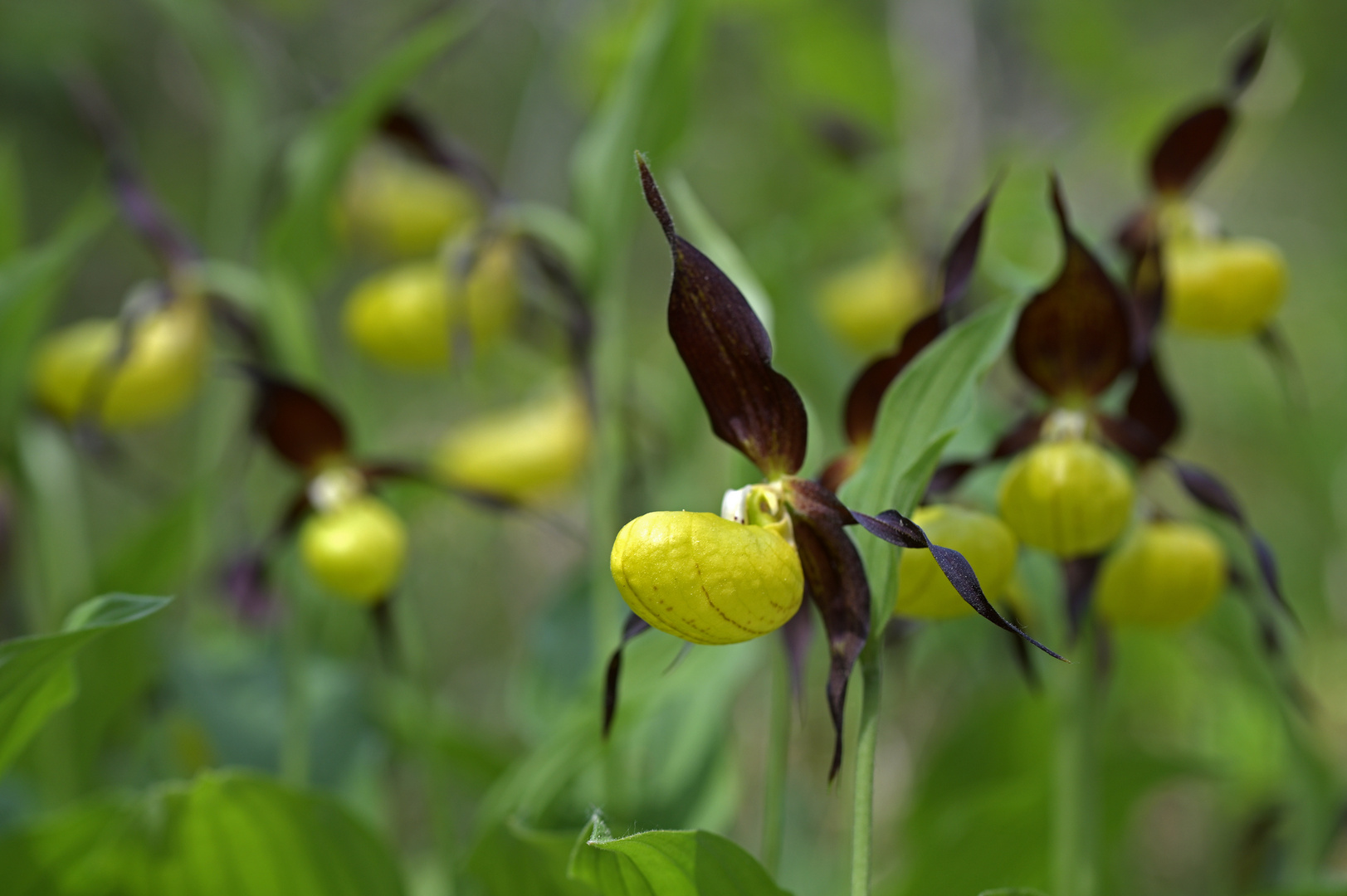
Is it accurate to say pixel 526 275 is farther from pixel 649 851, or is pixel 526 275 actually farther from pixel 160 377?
pixel 649 851

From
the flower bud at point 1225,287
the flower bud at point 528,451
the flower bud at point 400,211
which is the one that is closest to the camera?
the flower bud at point 1225,287

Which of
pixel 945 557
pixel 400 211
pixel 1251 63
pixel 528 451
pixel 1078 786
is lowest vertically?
pixel 1078 786

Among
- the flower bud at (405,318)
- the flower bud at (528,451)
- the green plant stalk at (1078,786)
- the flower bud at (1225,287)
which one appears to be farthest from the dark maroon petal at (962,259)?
the flower bud at (528,451)

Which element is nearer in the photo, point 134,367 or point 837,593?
point 837,593

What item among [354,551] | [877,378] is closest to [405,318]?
[354,551]

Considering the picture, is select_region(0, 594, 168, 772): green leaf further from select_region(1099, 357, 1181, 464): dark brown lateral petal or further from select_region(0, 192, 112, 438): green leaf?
select_region(1099, 357, 1181, 464): dark brown lateral petal

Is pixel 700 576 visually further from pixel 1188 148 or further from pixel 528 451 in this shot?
pixel 528 451

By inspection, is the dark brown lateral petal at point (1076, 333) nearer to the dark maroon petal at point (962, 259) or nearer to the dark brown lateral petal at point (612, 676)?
the dark maroon petal at point (962, 259)
